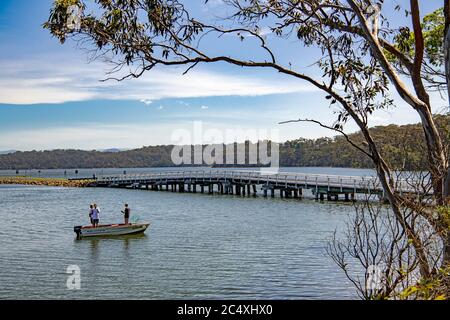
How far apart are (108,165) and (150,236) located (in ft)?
486

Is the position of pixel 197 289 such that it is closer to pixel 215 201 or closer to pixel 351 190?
pixel 351 190

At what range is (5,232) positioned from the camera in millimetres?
26734

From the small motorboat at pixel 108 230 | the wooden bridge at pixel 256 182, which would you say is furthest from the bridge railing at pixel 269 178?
the small motorboat at pixel 108 230

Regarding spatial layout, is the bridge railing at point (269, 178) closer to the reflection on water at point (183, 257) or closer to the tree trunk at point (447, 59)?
the reflection on water at point (183, 257)

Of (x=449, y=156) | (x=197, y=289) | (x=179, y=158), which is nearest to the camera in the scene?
(x=449, y=156)

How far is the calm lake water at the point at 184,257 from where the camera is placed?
14.5 m

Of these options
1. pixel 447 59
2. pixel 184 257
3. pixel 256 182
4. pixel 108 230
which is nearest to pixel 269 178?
pixel 256 182

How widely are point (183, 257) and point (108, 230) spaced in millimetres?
6893

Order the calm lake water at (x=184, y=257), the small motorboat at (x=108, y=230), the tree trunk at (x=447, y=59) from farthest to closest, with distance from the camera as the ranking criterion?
1. the small motorboat at (x=108, y=230)
2. the calm lake water at (x=184, y=257)
3. the tree trunk at (x=447, y=59)

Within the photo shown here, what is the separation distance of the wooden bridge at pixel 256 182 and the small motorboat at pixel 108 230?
48.6ft

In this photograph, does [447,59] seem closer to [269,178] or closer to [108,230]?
[108,230]

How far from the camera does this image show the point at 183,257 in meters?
19.4

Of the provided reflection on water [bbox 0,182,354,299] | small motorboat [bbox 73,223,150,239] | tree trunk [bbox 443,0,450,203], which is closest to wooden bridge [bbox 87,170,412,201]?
reflection on water [bbox 0,182,354,299]
